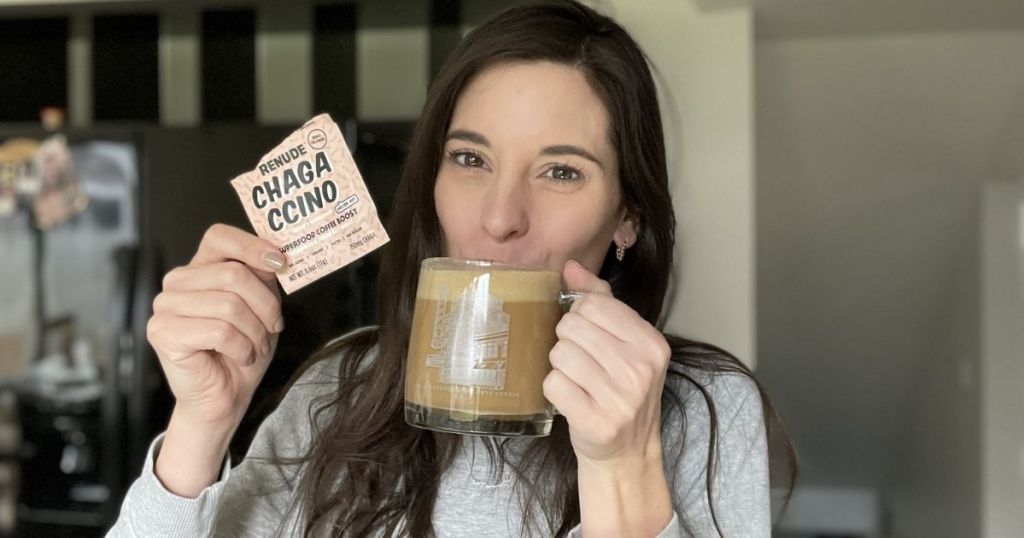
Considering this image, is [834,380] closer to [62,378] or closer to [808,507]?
[808,507]

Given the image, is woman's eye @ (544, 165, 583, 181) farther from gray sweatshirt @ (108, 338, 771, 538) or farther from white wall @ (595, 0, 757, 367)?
white wall @ (595, 0, 757, 367)

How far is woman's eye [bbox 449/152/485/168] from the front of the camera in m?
1.12

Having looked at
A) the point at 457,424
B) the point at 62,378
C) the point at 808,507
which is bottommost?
the point at 808,507

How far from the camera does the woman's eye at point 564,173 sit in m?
1.10

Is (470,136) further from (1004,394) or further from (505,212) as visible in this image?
(1004,394)

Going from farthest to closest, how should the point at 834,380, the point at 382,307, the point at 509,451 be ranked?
the point at 834,380 → the point at 382,307 → the point at 509,451

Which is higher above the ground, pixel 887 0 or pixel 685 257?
pixel 887 0

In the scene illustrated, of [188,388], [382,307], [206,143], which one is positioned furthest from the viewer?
[206,143]

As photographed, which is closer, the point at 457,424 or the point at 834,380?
the point at 457,424

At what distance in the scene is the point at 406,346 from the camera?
1.20m

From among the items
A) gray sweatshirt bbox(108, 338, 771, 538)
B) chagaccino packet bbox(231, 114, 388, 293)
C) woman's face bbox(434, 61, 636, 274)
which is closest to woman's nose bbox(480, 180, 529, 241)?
woman's face bbox(434, 61, 636, 274)

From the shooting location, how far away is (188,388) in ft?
3.26

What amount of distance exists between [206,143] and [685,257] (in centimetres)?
124

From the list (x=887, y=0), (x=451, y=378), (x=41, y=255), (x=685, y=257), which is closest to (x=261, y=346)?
(x=451, y=378)
